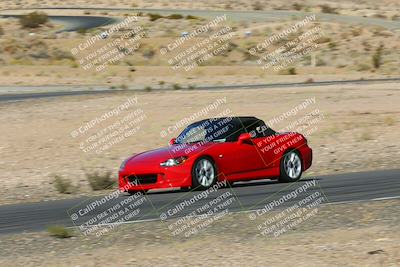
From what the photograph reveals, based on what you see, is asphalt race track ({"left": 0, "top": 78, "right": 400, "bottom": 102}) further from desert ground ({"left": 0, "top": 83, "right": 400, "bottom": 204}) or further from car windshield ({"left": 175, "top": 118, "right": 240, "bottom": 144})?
car windshield ({"left": 175, "top": 118, "right": 240, "bottom": 144})

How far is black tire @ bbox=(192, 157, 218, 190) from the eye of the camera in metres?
16.6

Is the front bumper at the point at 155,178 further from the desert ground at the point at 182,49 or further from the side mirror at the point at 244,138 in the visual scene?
the desert ground at the point at 182,49

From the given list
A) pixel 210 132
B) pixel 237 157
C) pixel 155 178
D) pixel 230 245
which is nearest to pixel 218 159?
pixel 237 157

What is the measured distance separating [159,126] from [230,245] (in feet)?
56.3

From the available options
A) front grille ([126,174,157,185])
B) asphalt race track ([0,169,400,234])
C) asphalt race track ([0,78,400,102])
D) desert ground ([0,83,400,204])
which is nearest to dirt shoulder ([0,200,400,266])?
asphalt race track ([0,169,400,234])

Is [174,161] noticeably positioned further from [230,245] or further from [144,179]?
[230,245]

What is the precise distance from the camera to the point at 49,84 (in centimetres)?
4272

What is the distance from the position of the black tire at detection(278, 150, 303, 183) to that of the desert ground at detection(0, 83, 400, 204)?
291 centimetres

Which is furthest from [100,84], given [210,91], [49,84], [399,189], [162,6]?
[162,6]

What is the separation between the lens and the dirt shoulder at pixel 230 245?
33.8ft

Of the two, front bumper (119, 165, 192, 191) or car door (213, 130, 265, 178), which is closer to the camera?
front bumper (119, 165, 192, 191)

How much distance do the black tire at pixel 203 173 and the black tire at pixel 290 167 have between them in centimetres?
161

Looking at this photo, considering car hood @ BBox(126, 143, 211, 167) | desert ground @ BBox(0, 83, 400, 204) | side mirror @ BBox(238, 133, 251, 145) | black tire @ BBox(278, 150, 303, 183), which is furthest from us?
desert ground @ BBox(0, 83, 400, 204)

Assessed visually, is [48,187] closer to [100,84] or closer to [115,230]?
[115,230]
